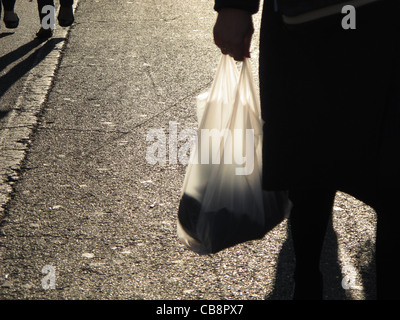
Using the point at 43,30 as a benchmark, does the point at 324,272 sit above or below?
below

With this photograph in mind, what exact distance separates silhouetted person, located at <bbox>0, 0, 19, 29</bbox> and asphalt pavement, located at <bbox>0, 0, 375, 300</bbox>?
16.8 inches

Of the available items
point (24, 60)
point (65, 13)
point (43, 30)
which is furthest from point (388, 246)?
point (65, 13)

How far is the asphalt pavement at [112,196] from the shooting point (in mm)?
2922

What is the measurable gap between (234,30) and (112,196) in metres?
1.67

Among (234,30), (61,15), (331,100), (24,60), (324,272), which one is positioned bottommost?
(324,272)

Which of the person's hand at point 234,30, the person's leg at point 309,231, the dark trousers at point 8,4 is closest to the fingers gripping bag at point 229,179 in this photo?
the person's leg at point 309,231

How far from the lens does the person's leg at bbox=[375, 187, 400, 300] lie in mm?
2279

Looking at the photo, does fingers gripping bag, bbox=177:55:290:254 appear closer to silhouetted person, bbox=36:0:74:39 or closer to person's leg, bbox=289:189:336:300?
person's leg, bbox=289:189:336:300

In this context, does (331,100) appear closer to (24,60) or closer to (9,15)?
(24,60)

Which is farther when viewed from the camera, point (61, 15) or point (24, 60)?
point (61, 15)

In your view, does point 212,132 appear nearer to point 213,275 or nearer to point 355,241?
point 213,275

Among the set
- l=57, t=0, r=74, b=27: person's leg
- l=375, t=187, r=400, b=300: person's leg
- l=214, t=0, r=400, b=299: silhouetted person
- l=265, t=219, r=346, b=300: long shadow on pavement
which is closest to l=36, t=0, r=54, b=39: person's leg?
l=57, t=0, r=74, b=27: person's leg

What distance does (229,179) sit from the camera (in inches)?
102

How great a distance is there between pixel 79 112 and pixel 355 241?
2.39 m
